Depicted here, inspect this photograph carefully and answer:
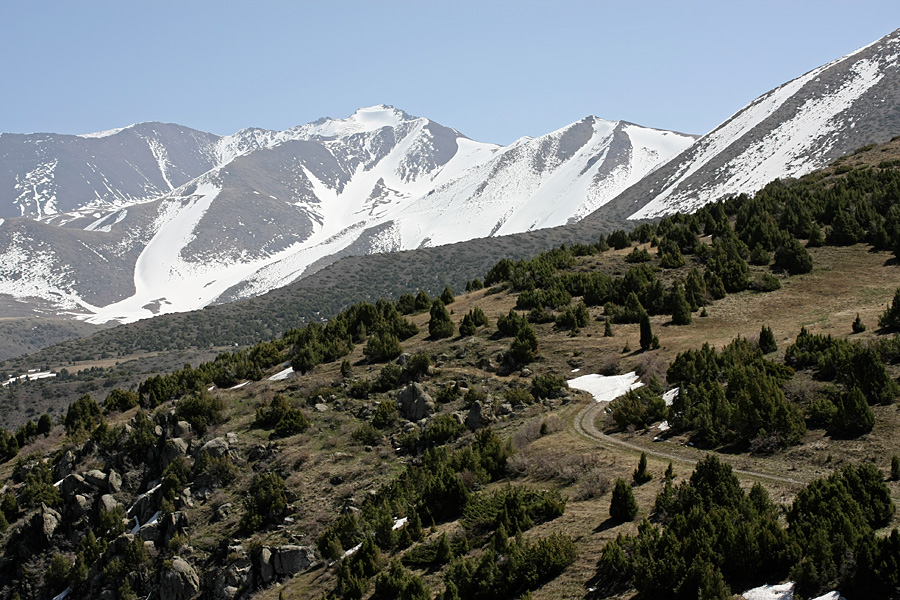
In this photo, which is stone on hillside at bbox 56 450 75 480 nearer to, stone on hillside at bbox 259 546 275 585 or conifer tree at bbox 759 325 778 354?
stone on hillside at bbox 259 546 275 585

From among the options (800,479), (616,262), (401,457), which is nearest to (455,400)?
(401,457)

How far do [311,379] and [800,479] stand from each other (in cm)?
2161

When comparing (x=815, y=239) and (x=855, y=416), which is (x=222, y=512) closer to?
(x=855, y=416)

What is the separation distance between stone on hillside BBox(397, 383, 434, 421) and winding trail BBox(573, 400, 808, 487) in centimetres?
525

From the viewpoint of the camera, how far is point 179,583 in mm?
Answer: 18734

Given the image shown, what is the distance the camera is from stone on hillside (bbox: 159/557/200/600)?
1867 centimetres

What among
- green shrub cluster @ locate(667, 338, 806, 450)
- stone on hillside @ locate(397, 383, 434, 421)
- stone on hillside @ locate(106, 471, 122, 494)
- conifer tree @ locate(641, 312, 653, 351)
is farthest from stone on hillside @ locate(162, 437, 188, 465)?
conifer tree @ locate(641, 312, 653, 351)

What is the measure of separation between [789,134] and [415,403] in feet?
450

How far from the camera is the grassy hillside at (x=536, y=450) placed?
11633 mm

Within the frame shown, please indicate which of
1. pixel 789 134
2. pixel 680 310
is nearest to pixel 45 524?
pixel 680 310

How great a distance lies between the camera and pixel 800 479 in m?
13.9

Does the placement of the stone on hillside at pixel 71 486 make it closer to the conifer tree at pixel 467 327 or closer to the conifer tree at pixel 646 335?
the conifer tree at pixel 467 327

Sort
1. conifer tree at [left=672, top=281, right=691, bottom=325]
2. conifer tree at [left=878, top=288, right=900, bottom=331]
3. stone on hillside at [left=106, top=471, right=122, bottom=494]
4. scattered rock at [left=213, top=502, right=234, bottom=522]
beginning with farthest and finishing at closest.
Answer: conifer tree at [left=672, top=281, right=691, bottom=325]
stone on hillside at [left=106, top=471, right=122, bottom=494]
conifer tree at [left=878, top=288, right=900, bottom=331]
scattered rock at [left=213, top=502, right=234, bottom=522]

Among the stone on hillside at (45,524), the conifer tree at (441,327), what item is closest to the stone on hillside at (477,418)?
the conifer tree at (441,327)
